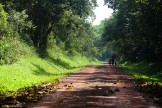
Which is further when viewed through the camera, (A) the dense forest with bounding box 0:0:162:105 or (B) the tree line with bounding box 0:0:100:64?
(B) the tree line with bounding box 0:0:100:64

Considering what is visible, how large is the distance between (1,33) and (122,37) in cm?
3620

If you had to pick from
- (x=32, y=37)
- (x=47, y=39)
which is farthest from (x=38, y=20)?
(x=47, y=39)

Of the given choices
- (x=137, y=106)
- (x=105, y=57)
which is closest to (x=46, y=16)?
(x=137, y=106)

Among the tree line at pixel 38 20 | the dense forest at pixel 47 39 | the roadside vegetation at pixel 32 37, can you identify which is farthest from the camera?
the tree line at pixel 38 20

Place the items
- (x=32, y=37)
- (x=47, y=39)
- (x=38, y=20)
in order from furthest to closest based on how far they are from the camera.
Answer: (x=47, y=39) < (x=32, y=37) < (x=38, y=20)

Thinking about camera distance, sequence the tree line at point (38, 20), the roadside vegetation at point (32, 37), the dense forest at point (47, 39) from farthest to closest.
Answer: the tree line at point (38, 20) < the roadside vegetation at point (32, 37) < the dense forest at point (47, 39)

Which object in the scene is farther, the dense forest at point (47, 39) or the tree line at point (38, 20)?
the tree line at point (38, 20)

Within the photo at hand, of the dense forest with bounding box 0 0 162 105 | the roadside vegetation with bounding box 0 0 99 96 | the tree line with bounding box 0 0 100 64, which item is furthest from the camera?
the tree line with bounding box 0 0 100 64

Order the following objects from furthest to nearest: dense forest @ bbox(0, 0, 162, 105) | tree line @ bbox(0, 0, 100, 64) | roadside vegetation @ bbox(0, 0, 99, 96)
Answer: tree line @ bbox(0, 0, 100, 64) < roadside vegetation @ bbox(0, 0, 99, 96) < dense forest @ bbox(0, 0, 162, 105)

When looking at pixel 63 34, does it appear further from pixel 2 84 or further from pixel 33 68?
pixel 2 84

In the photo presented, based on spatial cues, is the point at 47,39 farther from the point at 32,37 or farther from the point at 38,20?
the point at 38,20

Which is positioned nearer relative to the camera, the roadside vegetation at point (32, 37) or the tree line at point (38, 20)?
the roadside vegetation at point (32, 37)

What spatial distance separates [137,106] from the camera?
12.8 metres

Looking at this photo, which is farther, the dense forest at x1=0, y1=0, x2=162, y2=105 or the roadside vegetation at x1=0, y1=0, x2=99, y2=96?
the roadside vegetation at x1=0, y1=0, x2=99, y2=96
